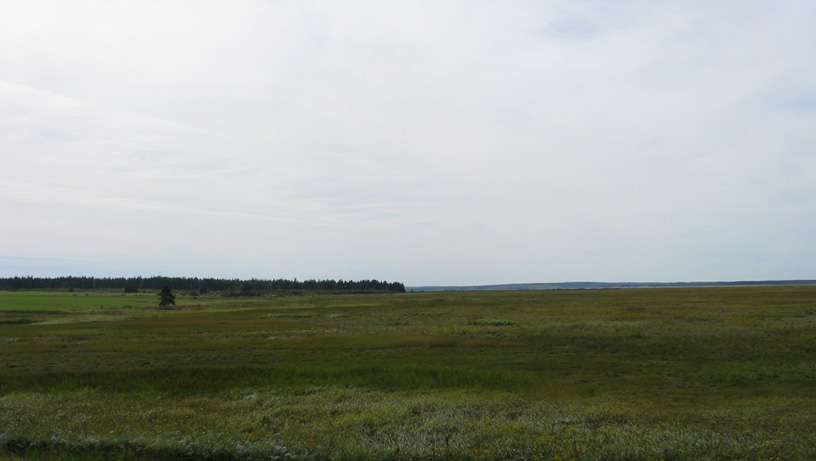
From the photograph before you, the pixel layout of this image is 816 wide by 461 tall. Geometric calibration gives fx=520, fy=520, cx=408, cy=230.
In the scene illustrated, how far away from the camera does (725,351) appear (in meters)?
29.8

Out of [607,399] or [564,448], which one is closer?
[564,448]

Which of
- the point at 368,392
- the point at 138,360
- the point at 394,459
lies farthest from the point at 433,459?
the point at 138,360

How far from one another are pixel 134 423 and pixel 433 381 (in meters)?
11.7

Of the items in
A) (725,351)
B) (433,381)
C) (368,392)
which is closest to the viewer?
(368,392)

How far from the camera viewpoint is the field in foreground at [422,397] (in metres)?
13.7

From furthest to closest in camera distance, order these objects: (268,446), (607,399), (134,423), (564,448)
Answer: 1. (607,399)
2. (134,423)
3. (268,446)
4. (564,448)

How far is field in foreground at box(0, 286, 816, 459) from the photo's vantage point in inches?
539

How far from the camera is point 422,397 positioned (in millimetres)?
19531

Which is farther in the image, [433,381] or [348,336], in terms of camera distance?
[348,336]

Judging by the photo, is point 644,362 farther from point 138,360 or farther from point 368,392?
point 138,360

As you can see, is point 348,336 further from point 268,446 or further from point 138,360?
point 268,446

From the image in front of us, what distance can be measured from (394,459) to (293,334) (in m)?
33.6

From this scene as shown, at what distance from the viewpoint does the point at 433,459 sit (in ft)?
42.9

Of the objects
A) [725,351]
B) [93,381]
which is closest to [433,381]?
[93,381]
